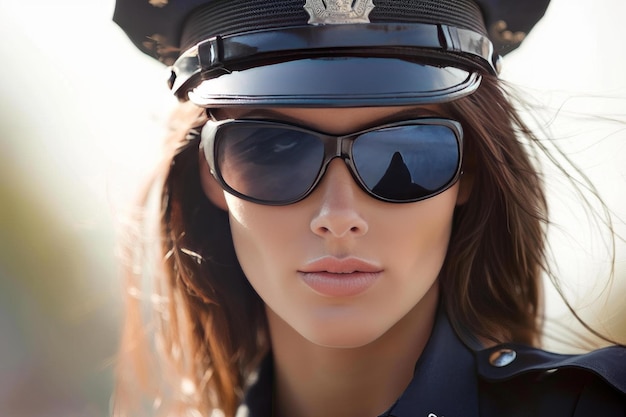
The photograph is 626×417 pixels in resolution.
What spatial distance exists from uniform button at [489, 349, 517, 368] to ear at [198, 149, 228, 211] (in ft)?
2.62

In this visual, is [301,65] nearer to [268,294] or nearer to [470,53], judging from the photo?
[470,53]

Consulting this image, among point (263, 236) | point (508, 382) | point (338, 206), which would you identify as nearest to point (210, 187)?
point (263, 236)

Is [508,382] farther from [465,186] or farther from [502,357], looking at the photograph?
[465,186]

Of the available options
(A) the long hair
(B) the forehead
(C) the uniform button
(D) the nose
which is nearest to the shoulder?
(C) the uniform button

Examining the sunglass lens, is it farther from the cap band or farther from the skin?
the cap band

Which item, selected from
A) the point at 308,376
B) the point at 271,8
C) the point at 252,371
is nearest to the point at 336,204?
the point at 271,8

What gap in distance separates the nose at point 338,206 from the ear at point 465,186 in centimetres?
37

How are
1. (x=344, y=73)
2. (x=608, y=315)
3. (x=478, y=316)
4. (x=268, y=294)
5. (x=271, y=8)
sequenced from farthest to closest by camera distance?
1. (x=608, y=315)
2. (x=478, y=316)
3. (x=268, y=294)
4. (x=271, y=8)
5. (x=344, y=73)

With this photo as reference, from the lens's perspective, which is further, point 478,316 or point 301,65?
point 478,316

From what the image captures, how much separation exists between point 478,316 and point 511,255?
0.20 metres

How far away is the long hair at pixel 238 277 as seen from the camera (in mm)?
2092

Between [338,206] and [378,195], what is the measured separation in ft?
0.31

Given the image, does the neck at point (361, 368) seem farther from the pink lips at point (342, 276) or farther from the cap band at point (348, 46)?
the cap band at point (348, 46)

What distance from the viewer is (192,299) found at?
2553mm
